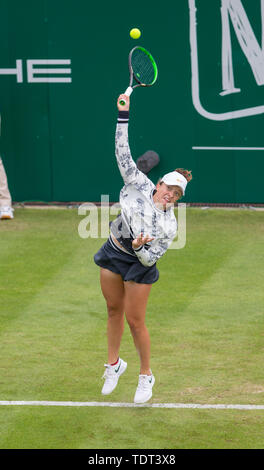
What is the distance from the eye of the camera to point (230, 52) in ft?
45.5

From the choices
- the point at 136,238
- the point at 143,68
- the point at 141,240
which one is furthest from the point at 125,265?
the point at 143,68

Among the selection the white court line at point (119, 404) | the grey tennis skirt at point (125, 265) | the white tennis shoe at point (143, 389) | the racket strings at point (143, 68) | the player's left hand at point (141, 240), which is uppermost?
the racket strings at point (143, 68)

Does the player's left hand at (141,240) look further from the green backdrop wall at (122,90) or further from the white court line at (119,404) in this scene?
the green backdrop wall at (122,90)

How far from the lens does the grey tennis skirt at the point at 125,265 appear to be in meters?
7.43

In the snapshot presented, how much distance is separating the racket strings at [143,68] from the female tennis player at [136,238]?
5.42 feet

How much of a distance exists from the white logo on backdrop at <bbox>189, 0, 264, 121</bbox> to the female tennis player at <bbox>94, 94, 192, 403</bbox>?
21.8 ft

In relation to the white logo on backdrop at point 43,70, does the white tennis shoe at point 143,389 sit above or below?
below

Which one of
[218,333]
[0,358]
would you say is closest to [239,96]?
[218,333]

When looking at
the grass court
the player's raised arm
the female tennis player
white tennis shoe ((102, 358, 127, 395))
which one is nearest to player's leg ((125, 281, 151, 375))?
the female tennis player

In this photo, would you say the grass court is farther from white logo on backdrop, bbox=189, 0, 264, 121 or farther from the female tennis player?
white logo on backdrop, bbox=189, 0, 264, 121

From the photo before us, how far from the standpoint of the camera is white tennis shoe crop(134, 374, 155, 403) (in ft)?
24.7

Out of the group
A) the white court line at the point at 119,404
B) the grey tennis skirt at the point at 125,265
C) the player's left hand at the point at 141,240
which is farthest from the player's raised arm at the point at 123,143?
the white court line at the point at 119,404

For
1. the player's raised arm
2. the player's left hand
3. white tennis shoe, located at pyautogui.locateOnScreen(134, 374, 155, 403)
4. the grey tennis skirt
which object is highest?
the player's raised arm
